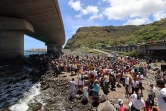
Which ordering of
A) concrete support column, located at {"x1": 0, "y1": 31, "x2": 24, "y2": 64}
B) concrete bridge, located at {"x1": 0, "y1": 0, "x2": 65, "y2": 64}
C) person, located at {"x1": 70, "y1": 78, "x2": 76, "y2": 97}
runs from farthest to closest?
concrete support column, located at {"x1": 0, "y1": 31, "x2": 24, "y2": 64} → concrete bridge, located at {"x1": 0, "y1": 0, "x2": 65, "y2": 64} → person, located at {"x1": 70, "y1": 78, "x2": 76, "y2": 97}

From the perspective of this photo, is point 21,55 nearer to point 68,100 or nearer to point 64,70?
point 64,70

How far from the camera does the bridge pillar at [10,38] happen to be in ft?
82.2

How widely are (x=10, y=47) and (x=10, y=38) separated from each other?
1.24m

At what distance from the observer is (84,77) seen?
17484 millimetres

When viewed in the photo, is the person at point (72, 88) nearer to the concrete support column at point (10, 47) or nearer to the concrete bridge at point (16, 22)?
the concrete bridge at point (16, 22)

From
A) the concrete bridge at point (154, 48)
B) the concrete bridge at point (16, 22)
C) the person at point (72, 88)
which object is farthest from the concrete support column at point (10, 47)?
the concrete bridge at point (154, 48)

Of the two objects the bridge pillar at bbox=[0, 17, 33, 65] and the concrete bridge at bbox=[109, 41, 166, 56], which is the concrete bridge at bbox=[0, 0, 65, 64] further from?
the concrete bridge at bbox=[109, 41, 166, 56]

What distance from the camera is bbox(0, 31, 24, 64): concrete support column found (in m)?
25.5

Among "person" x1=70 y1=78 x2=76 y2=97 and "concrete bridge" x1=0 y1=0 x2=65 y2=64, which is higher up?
"concrete bridge" x1=0 y1=0 x2=65 y2=64

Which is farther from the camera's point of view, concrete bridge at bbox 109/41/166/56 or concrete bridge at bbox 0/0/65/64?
concrete bridge at bbox 109/41/166/56

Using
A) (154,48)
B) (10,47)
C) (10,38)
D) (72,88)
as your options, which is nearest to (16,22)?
(10,38)

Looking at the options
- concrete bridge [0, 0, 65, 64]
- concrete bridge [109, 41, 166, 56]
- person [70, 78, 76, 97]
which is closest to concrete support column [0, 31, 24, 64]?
concrete bridge [0, 0, 65, 64]

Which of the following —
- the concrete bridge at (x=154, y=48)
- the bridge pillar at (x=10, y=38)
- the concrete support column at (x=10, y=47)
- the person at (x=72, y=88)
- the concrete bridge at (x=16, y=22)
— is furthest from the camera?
the concrete bridge at (x=154, y=48)

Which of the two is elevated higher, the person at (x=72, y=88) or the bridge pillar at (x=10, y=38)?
the bridge pillar at (x=10, y=38)
